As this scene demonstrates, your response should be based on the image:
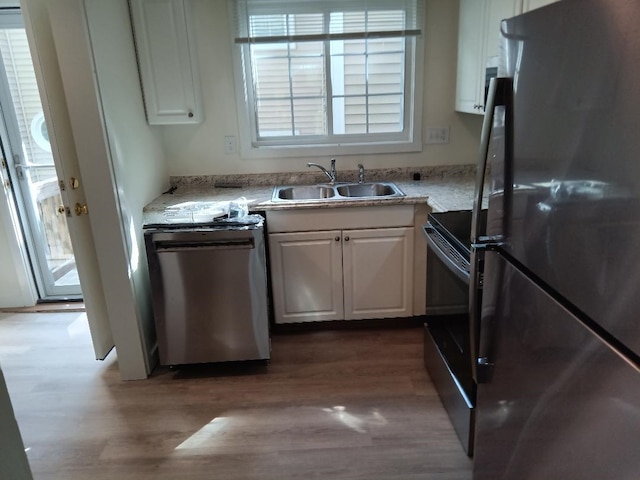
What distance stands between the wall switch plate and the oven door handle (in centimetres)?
152

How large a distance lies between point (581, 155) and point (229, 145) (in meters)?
2.52

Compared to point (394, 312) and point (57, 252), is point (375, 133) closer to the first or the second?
point (394, 312)

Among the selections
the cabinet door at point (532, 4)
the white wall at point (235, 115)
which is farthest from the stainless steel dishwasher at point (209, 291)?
the cabinet door at point (532, 4)

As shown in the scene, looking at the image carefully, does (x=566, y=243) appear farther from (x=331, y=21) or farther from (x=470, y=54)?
(x=331, y=21)

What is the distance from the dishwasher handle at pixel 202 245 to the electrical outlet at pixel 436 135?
152cm

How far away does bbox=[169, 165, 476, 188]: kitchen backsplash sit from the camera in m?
3.09

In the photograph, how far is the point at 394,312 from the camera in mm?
2828

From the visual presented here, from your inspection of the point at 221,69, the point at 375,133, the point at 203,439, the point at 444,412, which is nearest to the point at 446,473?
the point at 444,412

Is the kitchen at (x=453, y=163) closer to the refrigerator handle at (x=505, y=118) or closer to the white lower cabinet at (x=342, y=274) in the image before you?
the refrigerator handle at (x=505, y=118)

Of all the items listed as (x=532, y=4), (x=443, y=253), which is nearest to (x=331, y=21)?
(x=532, y=4)

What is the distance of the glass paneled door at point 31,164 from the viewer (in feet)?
10.3

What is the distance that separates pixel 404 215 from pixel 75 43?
1.85 meters

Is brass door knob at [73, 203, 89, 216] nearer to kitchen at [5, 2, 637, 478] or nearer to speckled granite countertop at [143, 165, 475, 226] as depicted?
kitchen at [5, 2, 637, 478]

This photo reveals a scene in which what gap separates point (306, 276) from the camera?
2.72 meters
